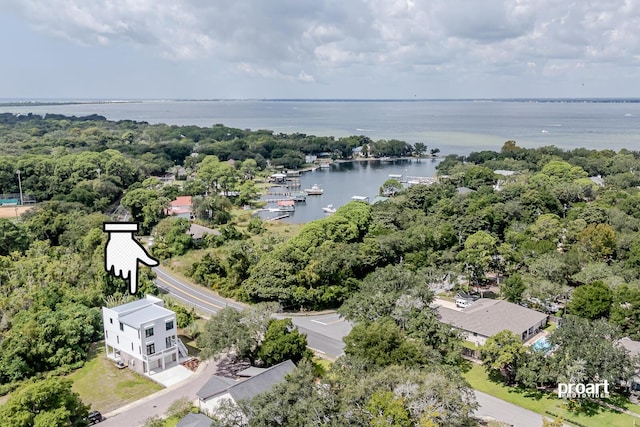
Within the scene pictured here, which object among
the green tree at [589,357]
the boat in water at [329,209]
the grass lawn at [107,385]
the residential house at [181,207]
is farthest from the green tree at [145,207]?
the green tree at [589,357]

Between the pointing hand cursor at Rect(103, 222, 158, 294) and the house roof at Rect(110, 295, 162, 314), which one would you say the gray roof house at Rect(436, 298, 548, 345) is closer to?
the house roof at Rect(110, 295, 162, 314)

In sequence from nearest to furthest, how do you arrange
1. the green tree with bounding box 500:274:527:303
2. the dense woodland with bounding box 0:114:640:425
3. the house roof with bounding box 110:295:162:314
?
the dense woodland with bounding box 0:114:640:425, the house roof with bounding box 110:295:162:314, the green tree with bounding box 500:274:527:303

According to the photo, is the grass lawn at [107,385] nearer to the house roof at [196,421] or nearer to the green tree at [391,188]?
the house roof at [196,421]

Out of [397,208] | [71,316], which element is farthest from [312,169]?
[71,316]

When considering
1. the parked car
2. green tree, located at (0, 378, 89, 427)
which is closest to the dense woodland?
the parked car

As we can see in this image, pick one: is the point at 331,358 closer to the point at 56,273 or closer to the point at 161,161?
the point at 56,273
